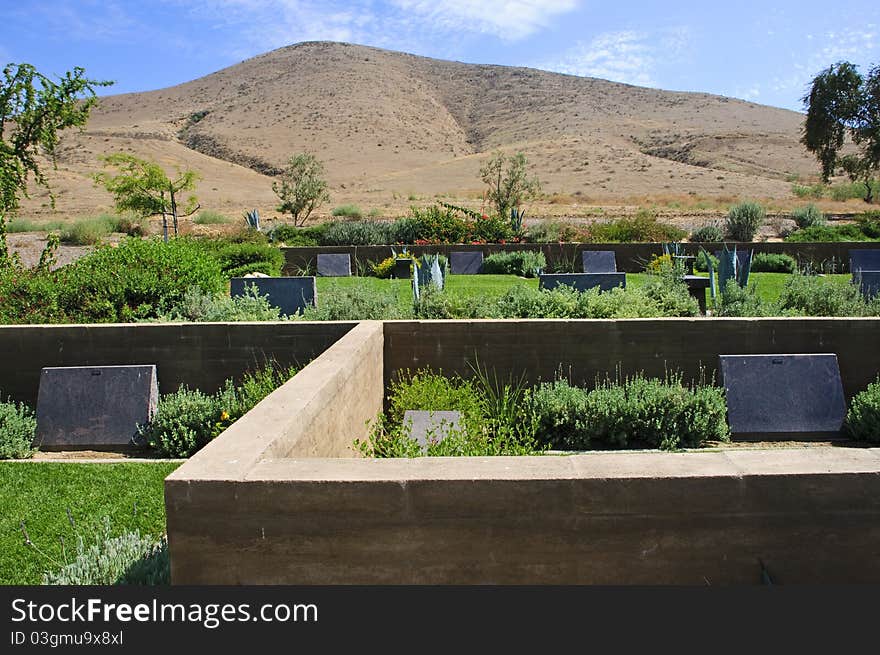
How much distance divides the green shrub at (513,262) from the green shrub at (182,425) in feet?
45.6

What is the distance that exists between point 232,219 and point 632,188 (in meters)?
34.9

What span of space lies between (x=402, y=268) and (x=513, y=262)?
3.16 m

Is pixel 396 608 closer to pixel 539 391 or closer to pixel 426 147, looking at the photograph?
pixel 539 391

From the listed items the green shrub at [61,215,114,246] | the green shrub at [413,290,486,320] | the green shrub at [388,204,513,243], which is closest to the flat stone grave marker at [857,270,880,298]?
the green shrub at [413,290,486,320]

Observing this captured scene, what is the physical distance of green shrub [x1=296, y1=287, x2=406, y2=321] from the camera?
31.7 ft

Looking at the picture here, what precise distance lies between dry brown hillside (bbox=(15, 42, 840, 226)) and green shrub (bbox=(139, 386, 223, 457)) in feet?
135

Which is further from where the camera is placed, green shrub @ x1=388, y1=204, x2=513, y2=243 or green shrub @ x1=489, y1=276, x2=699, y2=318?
green shrub @ x1=388, y1=204, x2=513, y2=243

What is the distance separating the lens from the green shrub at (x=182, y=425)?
22.6ft

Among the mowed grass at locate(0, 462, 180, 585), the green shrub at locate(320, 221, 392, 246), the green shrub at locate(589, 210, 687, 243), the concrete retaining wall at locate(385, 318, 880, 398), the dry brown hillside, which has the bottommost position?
the mowed grass at locate(0, 462, 180, 585)

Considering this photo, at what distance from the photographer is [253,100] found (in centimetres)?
9800

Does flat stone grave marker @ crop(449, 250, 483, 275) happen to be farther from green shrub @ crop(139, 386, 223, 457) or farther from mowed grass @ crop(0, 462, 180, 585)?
mowed grass @ crop(0, 462, 180, 585)

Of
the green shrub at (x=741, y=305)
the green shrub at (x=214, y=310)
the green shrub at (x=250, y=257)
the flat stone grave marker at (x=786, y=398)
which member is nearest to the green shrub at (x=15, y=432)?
the green shrub at (x=214, y=310)

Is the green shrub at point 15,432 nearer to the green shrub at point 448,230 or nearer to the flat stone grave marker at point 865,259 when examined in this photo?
the flat stone grave marker at point 865,259

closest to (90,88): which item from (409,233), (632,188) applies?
(409,233)
